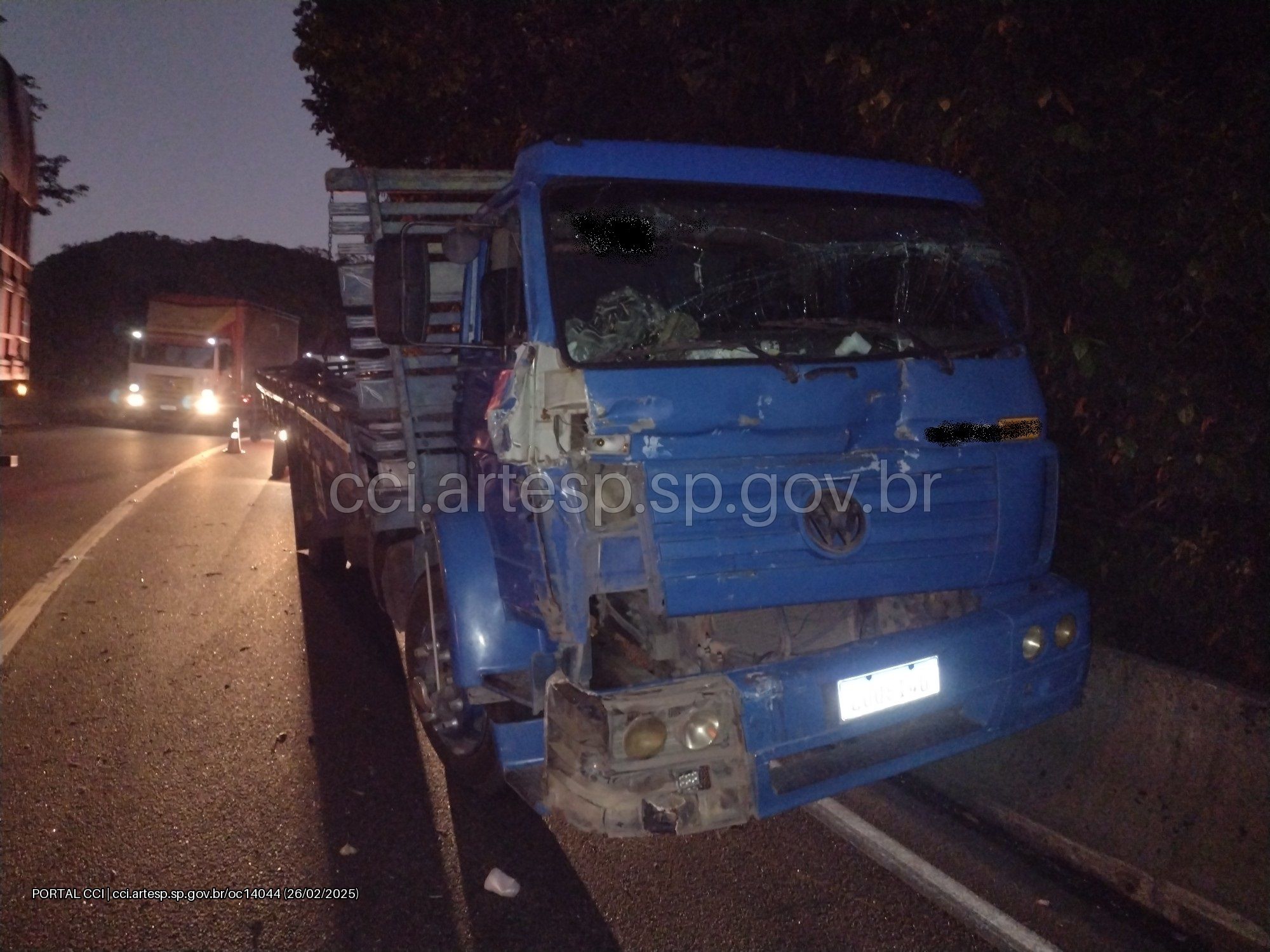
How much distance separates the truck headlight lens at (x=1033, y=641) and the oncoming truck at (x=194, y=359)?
21.9 metres

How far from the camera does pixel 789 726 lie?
305 centimetres

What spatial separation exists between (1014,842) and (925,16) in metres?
4.42

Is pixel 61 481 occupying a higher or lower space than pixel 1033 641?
lower

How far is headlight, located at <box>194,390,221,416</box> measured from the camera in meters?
23.0

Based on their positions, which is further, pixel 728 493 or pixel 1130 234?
pixel 1130 234

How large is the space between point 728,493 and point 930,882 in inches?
61.8

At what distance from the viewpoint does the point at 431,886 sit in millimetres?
3406

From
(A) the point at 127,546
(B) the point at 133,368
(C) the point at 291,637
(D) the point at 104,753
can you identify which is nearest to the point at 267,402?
(A) the point at 127,546

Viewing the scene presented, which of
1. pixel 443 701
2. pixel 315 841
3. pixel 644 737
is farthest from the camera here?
pixel 443 701

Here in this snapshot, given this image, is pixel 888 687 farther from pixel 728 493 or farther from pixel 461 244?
pixel 461 244

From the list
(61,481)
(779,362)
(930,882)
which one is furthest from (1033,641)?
(61,481)

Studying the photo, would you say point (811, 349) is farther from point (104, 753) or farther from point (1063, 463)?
point (104, 753)

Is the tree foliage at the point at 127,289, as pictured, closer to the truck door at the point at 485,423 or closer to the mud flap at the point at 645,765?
the truck door at the point at 485,423

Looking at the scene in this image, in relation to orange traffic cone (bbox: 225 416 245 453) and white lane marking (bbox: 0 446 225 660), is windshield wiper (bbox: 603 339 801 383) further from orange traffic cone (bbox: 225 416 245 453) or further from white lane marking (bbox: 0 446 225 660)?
orange traffic cone (bbox: 225 416 245 453)
